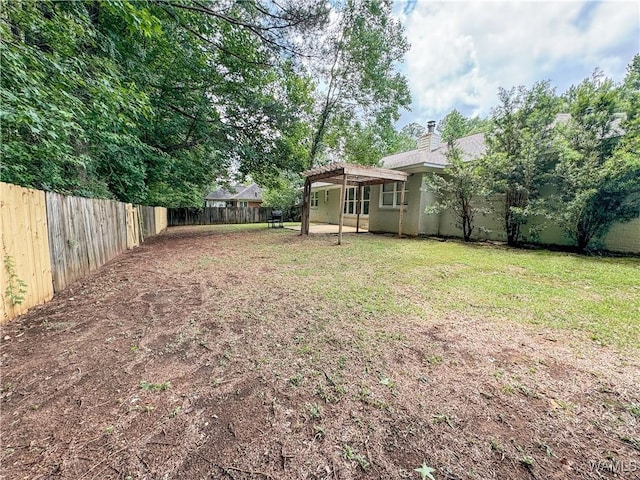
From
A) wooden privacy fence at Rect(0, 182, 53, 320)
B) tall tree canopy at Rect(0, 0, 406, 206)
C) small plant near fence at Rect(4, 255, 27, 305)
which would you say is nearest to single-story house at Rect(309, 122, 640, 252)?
tall tree canopy at Rect(0, 0, 406, 206)

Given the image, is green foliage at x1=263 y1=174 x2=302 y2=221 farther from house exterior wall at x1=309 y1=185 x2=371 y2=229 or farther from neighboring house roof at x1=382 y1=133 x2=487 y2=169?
neighboring house roof at x1=382 y1=133 x2=487 y2=169

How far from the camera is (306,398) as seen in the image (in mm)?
1753

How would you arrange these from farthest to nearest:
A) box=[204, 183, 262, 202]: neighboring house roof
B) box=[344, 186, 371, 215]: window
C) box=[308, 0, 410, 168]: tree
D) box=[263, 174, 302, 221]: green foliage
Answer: box=[204, 183, 262, 202]: neighboring house roof
box=[263, 174, 302, 221]: green foliage
box=[344, 186, 371, 215]: window
box=[308, 0, 410, 168]: tree

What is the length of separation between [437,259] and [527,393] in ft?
14.5

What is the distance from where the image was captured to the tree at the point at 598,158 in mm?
5473

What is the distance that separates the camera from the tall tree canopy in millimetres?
3408

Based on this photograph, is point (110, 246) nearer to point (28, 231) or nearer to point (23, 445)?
point (28, 231)

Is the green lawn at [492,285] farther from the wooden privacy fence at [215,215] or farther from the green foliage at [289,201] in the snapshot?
the wooden privacy fence at [215,215]

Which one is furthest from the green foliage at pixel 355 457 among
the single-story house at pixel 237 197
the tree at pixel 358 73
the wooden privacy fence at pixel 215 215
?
the single-story house at pixel 237 197

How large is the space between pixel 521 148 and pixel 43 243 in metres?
9.71

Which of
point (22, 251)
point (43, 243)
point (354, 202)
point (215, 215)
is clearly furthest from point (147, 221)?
point (215, 215)

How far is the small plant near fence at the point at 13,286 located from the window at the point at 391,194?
35.1 feet

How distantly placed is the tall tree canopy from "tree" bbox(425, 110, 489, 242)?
5383mm

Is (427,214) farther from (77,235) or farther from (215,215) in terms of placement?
(215,215)
